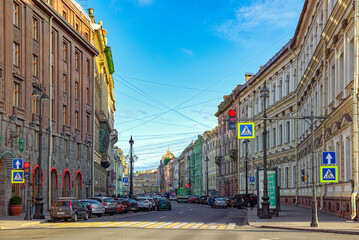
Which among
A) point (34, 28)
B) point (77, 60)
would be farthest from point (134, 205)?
point (34, 28)

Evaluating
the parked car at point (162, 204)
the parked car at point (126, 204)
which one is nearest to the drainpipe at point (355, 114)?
the parked car at point (126, 204)

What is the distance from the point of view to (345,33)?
29578 millimetres

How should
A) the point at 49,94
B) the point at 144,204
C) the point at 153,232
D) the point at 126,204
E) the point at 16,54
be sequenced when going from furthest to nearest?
the point at 144,204, the point at 126,204, the point at 49,94, the point at 16,54, the point at 153,232

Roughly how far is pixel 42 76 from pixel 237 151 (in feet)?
161

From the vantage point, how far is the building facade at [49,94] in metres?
37.7

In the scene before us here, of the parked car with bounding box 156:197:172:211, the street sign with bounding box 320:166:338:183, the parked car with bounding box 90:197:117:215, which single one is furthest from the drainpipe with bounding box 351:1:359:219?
the parked car with bounding box 156:197:172:211

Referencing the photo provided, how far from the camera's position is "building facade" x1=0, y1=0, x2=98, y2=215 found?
37.7 metres

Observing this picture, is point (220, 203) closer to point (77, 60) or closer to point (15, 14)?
point (77, 60)

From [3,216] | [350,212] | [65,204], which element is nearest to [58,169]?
[3,216]

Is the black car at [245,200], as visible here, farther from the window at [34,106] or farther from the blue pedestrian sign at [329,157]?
the blue pedestrian sign at [329,157]

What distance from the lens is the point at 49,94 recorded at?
46500 millimetres

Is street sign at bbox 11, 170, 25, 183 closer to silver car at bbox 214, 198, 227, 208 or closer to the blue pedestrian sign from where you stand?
the blue pedestrian sign

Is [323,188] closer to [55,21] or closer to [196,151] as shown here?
[55,21]

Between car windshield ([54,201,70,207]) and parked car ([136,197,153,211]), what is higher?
car windshield ([54,201,70,207])
